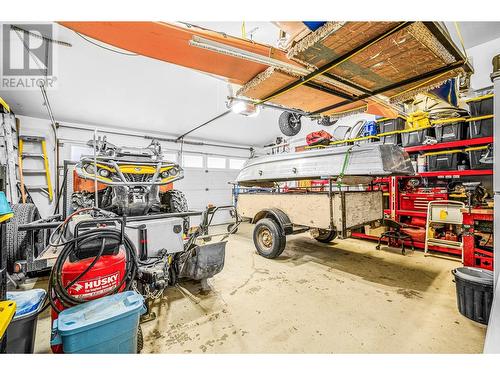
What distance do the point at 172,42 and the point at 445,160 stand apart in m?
4.98

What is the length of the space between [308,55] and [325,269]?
2980mm

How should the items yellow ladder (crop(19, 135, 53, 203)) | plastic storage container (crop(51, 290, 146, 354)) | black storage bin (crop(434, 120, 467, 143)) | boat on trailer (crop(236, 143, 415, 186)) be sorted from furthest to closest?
yellow ladder (crop(19, 135, 53, 203)), black storage bin (crop(434, 120, 467, 143)), boat on trailer (crop(236, 143, 415, 186)), plastic storage container (crop(51, 290, 146, 354))

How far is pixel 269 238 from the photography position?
3.98 m

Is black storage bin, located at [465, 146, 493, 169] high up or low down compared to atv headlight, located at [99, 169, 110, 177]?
up

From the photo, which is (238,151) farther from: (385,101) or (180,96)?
(385,101)

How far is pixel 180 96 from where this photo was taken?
5766mm

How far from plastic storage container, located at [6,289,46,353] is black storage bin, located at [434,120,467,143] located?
601 centimetres

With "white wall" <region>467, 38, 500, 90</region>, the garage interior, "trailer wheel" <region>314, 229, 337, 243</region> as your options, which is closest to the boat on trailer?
the garage interior

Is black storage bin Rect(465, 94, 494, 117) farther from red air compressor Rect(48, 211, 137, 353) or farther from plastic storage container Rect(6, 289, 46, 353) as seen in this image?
plastic storage container Rect(6, 289, 46, 353)

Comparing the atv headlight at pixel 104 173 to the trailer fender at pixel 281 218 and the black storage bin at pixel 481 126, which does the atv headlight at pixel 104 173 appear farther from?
the black storage bin at pixel 481 126

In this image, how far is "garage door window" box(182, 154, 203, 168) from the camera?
7766 mm

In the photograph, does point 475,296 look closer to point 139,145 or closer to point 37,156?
point 139,145

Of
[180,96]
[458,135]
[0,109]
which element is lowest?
[458,135]

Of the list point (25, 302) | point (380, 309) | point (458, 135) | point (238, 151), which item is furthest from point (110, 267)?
point (238, 151)
